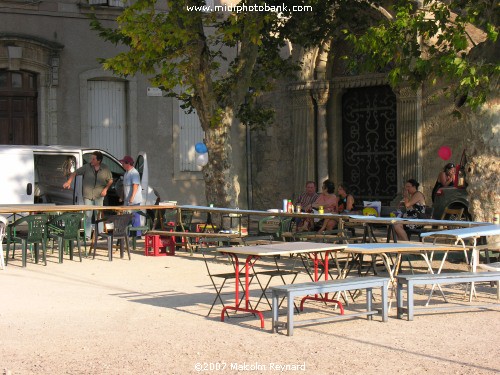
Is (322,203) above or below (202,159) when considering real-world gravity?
below

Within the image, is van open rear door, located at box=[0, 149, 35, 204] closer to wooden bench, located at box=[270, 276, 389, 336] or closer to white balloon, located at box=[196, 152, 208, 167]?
white balloon, located at box=[196, 152, 208, 167]

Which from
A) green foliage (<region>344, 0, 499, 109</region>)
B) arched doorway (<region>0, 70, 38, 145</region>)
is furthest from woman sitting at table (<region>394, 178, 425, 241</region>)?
arched doorway (<region>0, 70, 38, 145</region>)

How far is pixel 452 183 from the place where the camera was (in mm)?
17344

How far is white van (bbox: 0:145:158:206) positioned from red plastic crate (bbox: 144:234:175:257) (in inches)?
95.6

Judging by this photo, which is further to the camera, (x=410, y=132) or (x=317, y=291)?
(x=410, y=132)

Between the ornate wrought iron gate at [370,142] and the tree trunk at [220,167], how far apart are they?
563 centimetres

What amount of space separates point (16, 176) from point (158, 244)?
301cm

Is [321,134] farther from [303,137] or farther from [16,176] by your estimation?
[16,176]

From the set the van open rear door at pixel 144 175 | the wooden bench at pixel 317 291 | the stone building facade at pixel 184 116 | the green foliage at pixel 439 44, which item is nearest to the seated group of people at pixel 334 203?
the green foliage at pixel 439 44

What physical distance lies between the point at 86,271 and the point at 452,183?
6.51m

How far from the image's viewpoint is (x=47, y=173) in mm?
19438

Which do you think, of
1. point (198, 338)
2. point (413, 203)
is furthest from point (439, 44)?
point (198, 338)

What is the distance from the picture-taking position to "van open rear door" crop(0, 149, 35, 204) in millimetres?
17484

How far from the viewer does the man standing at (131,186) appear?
57.7ft
